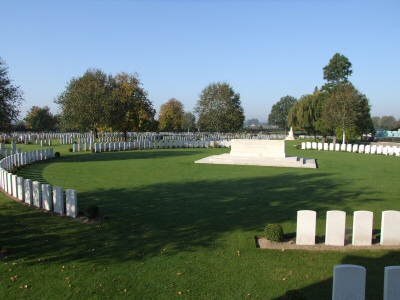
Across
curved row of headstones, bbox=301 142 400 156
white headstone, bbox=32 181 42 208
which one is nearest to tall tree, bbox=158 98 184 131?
curved row of headstones, bbox=301 142 400 156

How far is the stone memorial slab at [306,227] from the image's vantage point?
23.3ft

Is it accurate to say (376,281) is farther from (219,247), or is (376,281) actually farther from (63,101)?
(63,101)

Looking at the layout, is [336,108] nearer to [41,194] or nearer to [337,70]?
[337,70]

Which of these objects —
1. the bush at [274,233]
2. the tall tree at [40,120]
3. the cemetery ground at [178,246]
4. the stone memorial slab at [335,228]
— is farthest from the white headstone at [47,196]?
the tall tree at [40,120]

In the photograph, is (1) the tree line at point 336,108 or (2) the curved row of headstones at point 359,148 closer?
(2) the curved row of headstones at point 359,148

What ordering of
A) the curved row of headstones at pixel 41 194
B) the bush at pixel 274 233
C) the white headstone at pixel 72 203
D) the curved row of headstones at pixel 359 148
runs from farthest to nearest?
the curved row of headstones at pixel 359 148
the curved row of headstones at pixel 41 194
the white headstone at pixel 72 203
the bush at pixel 274 233

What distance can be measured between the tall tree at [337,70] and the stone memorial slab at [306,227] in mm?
50448

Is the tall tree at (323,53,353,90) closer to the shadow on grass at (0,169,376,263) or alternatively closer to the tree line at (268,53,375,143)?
the tree line at (268,53,375,143)

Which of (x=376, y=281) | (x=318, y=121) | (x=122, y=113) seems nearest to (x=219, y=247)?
(x=376, y=281)

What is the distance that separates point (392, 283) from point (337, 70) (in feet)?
178

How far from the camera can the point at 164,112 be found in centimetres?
7175

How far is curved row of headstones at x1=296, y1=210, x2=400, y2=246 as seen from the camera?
706cm

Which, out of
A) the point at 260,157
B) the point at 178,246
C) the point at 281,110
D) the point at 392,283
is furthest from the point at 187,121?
the point at 392,283

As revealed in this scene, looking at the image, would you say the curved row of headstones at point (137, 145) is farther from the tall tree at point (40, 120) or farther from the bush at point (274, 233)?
the tall tree at point (40, 120)
